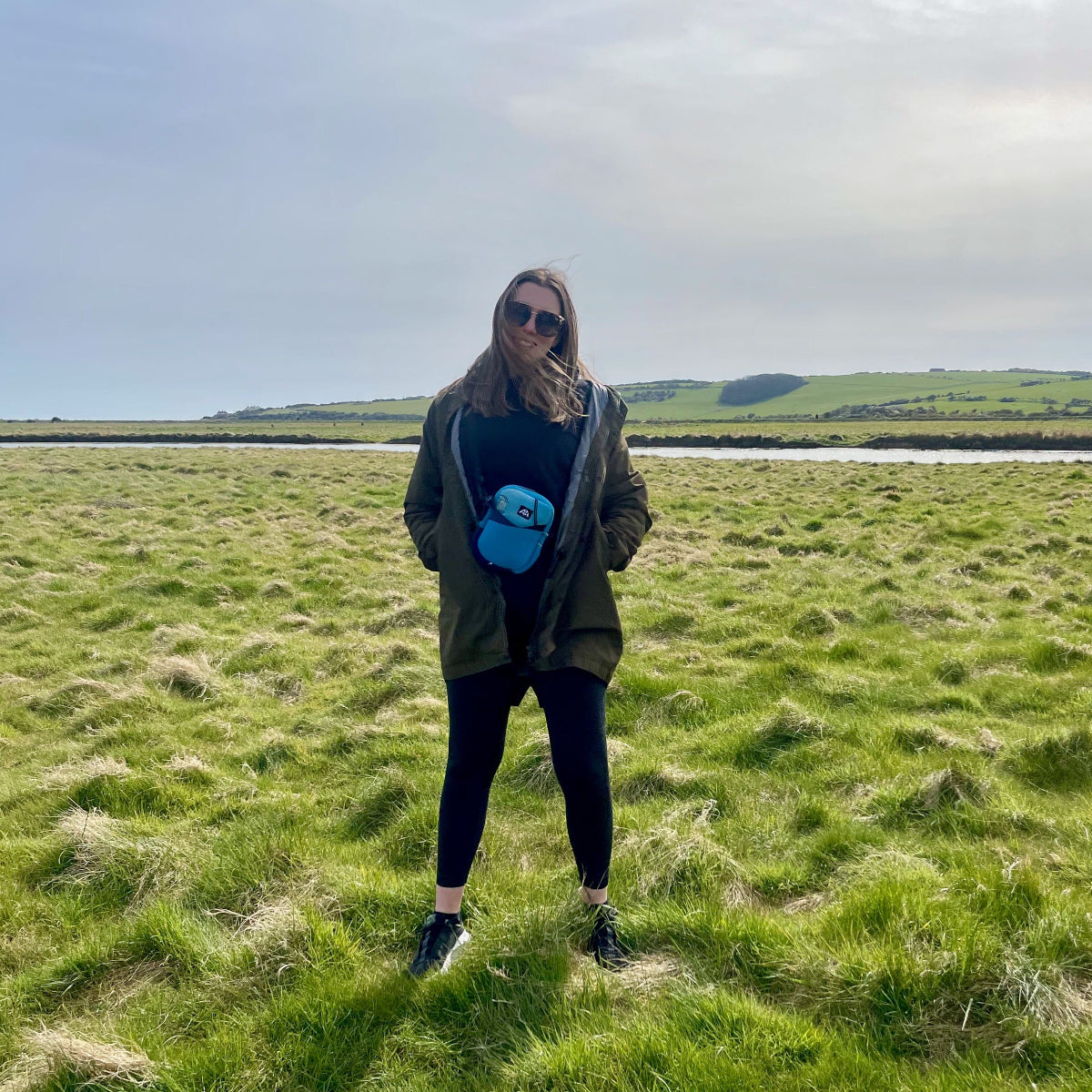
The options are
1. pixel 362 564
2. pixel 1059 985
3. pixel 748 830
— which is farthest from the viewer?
pixel 362 564

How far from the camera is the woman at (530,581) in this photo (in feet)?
9.70

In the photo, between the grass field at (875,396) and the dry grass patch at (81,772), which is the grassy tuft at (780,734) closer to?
the dry grass patch at (81,772)

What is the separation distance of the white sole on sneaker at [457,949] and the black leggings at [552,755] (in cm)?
23

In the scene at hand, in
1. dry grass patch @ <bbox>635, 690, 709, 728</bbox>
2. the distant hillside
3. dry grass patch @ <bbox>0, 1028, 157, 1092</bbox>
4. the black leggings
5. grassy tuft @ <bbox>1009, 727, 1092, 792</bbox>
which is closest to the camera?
dry grass patch @ <bbox>0, 1028, 157, 1092</bbox>

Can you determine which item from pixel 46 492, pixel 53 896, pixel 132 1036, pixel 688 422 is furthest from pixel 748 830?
pixel 688 422

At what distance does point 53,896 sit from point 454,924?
216 centimetres

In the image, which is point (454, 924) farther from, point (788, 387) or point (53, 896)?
point (788, 387)

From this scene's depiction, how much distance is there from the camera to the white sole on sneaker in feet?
9.87

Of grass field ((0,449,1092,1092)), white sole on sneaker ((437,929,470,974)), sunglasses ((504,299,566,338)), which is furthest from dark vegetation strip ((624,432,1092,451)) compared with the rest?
white sole on sneaker ((437,929,470,974))

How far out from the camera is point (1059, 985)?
270 cm

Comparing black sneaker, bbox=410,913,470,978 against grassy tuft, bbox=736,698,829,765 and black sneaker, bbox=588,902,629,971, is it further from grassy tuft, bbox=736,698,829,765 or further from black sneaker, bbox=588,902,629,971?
grassy tuft, bbox=736,698,829,765

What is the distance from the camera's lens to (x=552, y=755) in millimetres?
3062

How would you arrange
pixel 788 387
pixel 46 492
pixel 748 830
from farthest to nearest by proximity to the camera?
1. pixel 788 387
2. pixel 46 492
3. pixel 748 830

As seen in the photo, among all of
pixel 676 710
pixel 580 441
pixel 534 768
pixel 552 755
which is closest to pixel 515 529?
pixel 580 441
